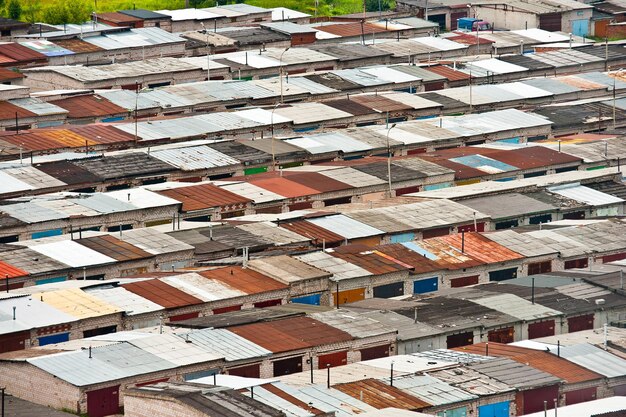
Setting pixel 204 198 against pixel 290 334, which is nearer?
pixel 290 334

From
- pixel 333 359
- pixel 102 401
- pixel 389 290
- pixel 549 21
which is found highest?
pixel 102 401

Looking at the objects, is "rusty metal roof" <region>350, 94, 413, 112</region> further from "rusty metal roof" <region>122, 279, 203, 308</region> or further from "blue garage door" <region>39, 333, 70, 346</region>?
"blue garage door" <region>39, 333, 70, 346</region>

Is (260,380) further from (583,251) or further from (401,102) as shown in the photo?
(401,102)

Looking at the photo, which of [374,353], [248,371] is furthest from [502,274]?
[248,371]

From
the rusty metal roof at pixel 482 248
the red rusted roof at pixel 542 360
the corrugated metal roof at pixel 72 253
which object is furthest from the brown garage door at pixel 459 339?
the corrugated metal roof at pixel 72 253

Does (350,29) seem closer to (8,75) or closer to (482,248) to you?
(8,75)

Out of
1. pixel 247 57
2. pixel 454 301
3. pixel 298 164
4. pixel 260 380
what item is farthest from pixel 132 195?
pixel 247 57

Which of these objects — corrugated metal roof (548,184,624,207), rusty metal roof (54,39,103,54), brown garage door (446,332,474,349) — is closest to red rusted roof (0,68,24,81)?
rusty metal roof (54,39,103,54)

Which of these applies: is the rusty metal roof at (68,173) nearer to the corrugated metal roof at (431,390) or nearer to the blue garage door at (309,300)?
the blue garage door at (309,300)
